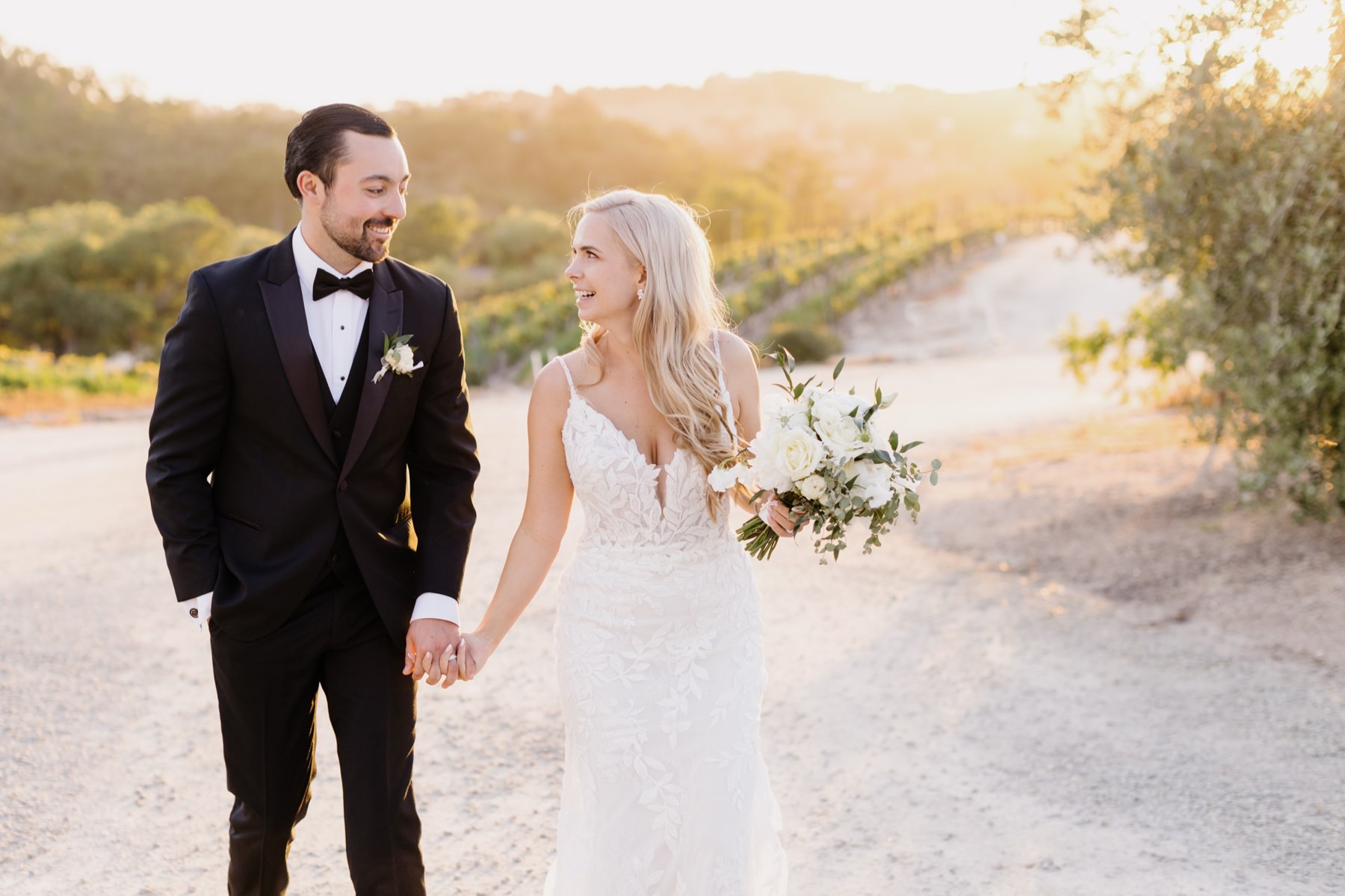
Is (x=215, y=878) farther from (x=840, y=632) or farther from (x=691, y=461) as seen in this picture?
(x=840, y=632)

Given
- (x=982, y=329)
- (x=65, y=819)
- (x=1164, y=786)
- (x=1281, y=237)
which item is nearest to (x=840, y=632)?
(x=1164, y=786)

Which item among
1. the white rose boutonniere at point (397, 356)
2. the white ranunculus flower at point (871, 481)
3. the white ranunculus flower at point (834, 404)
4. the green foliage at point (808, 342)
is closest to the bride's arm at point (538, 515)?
the white rose boutonniere at point (397, 356)

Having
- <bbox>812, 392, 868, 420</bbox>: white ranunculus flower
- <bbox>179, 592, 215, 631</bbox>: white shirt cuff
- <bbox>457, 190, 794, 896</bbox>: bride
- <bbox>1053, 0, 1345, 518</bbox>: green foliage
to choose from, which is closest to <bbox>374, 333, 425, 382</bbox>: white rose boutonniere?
<bbox>457, 190, 794, 896</bbox>: bride

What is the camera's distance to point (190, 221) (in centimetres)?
4978

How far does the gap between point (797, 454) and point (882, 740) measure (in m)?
2.65

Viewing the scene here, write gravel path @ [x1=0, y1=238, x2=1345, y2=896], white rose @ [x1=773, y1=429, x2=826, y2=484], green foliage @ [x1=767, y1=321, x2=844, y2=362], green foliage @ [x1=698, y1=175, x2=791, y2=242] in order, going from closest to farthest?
white rose @ [x1=773, y1=429, x2=826, y2=484], gravel path @ [x1=0, y1=238, x2=1345, y2=896], green foliage @ [x1=767, y1=321, x2=844, y2=362], green foliage @ [x1=698, y1=175, x2=791, y2=242]

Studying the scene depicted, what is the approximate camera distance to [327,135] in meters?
2.54

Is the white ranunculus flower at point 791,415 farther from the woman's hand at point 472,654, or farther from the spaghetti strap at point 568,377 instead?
the woman's hand at point 472,654

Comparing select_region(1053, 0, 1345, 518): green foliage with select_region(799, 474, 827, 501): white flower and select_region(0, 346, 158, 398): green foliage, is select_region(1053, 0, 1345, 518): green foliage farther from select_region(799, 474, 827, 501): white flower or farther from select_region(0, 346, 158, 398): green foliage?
select_region(0, 346, 158, 398): green foliage

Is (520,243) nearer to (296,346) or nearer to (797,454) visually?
(296,346)

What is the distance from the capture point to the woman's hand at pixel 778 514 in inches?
103

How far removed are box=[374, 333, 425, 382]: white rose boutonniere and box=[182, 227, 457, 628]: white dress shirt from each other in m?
0.09

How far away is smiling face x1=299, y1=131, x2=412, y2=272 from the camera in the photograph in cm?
254

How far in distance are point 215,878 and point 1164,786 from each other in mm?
3547
